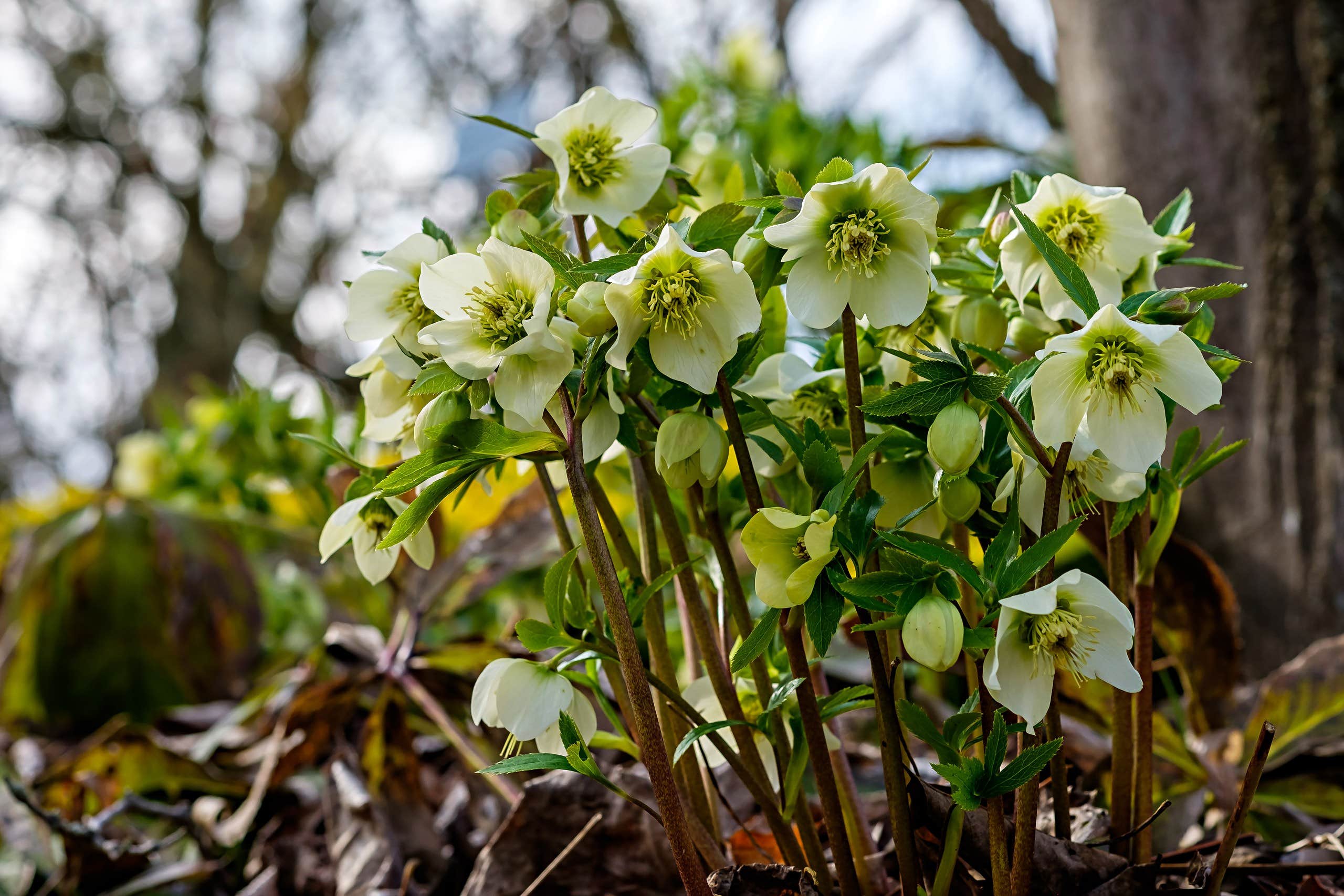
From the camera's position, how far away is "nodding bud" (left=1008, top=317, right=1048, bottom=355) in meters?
0.50

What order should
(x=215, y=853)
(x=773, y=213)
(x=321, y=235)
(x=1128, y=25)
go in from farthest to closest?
(x=321, y=235), (x=1128, y=25), (x=215, y=853), (x=773, y=213)

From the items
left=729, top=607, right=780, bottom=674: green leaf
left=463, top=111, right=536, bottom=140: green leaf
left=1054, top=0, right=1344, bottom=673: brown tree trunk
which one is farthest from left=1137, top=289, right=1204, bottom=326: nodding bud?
left=1054, top=0, right=1344, bottom=673: brown tree trunk

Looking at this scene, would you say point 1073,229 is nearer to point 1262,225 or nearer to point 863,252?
point 863,252

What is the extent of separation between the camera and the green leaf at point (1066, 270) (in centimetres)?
39

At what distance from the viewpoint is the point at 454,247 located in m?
0.49

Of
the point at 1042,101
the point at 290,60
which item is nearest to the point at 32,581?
the point at 1042,101

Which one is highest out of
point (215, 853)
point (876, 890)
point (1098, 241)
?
point (1098, 241)

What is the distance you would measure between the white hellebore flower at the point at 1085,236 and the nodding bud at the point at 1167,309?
42mm

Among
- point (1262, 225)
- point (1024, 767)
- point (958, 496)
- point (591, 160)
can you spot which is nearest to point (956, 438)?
point (958, 496)

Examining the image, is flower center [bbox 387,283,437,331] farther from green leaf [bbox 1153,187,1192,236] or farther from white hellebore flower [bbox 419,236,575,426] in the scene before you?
green leaf [bbox 1153,187,1192,236]

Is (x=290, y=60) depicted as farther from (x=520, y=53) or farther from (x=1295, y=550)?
(x=1295, y=550)

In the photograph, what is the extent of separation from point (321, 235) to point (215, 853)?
5.90m

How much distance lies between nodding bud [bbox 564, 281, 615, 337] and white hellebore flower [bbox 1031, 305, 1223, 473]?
0.18m

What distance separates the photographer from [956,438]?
0.39m
